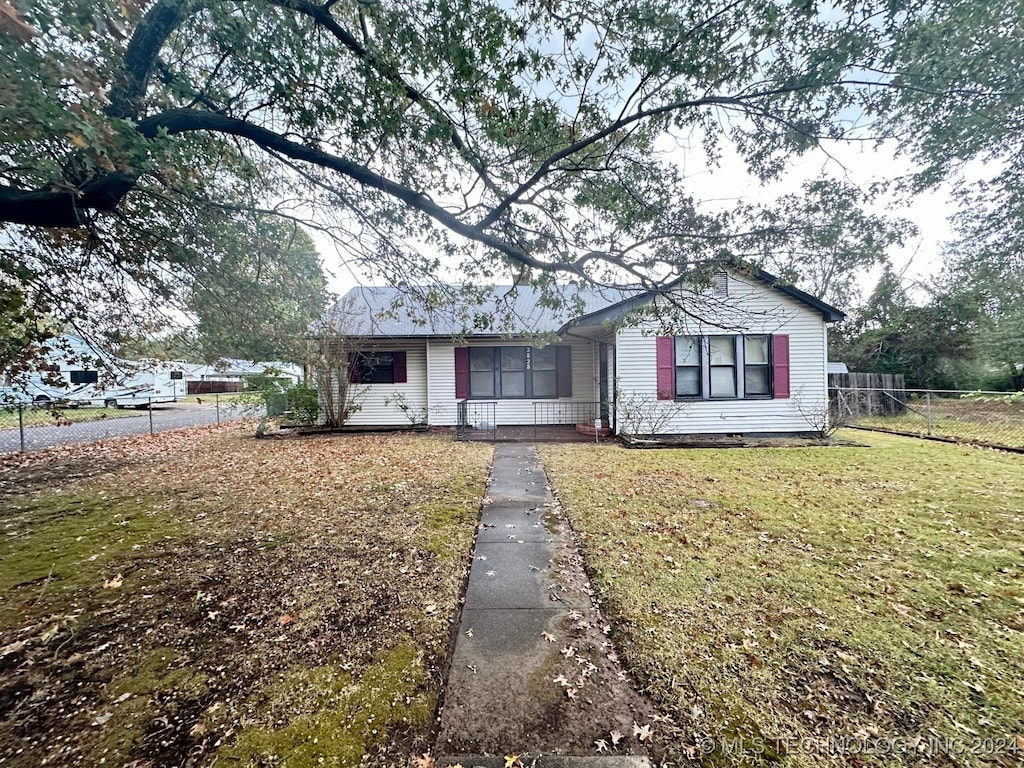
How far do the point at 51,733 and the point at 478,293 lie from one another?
5.64 m

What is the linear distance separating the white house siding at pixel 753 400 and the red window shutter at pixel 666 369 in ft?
0.39

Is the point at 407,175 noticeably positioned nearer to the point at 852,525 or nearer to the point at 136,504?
the point at 136,504

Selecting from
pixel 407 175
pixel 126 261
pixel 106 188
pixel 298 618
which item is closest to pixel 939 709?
pixel 298 618

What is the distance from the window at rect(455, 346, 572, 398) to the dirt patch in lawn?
21.2 ft

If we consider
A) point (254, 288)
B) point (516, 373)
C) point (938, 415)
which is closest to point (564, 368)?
point (516, 373)

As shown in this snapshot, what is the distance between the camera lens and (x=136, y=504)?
5.30 m

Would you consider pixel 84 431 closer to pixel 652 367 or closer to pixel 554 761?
pixel 652 367

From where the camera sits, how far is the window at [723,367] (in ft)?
32.1

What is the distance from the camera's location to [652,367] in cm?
991

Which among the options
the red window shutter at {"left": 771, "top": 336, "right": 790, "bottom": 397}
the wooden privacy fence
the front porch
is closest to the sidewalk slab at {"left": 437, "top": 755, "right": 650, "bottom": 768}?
the front porch

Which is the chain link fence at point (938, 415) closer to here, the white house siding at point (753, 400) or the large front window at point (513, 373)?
the white house siding at point (753, 400)

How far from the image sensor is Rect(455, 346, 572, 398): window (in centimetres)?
1226

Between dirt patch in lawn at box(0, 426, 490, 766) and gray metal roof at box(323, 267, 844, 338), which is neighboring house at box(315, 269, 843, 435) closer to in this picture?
gray metal roof at box(323, 267, 844, 338)

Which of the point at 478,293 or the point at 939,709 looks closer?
the point at 939,709
